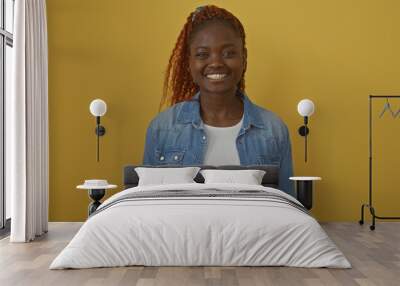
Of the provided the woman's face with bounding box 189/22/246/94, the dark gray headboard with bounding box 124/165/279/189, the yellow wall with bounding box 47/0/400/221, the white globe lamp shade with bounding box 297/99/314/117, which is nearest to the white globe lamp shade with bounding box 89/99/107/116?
the yellow wall with bounding box 47/0/400/221

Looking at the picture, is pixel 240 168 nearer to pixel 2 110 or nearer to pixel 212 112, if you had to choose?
pixel 212 112

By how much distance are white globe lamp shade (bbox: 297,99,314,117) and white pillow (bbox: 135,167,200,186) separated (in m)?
1.43

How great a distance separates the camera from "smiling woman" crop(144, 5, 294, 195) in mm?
6855

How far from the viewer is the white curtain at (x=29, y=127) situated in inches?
226

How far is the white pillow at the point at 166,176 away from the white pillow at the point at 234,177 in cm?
19

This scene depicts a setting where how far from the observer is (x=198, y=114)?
698cm

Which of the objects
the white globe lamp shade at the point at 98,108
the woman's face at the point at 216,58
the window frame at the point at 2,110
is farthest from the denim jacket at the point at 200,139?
the window frame at the point at 2,110

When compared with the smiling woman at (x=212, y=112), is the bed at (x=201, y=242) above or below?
below

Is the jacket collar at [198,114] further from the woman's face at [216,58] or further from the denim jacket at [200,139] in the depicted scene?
the woman's face at [216,58]

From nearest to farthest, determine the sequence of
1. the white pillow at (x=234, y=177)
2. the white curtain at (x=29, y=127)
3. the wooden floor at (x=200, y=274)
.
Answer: the wooden floor at (x=200, y=274) < the white curtain at (x=29, y=127) < the white pillow at (x=234, y=177)

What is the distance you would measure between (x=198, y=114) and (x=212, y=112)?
6.7 inches

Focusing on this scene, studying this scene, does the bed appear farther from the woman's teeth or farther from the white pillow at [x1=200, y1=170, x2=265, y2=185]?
the woman's teeth

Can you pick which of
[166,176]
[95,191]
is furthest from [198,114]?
[95,191]

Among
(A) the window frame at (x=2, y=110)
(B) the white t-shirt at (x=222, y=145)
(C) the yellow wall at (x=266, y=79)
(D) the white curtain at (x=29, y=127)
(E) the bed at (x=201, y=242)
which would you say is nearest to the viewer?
(E) the bed at (x=201, y=242)
